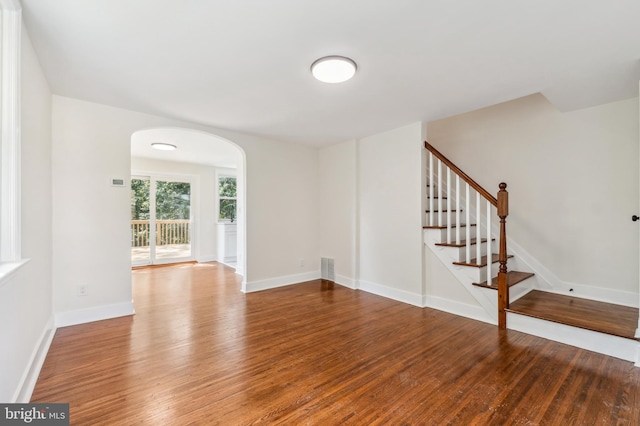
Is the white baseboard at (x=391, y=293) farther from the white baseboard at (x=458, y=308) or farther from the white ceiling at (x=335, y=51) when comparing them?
the white ceiling at (x=335, y=51)

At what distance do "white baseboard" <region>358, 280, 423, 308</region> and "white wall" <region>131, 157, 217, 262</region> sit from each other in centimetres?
421

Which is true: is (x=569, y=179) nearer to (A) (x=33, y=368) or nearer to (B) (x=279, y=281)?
(B) (x=279, y=281)

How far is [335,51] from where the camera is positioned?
80.4 inches

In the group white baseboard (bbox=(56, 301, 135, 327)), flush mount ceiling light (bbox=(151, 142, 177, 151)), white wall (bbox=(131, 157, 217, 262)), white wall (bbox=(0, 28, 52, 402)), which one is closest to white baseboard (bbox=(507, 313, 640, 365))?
white wall (bbox=(0, 28, 52, 402))

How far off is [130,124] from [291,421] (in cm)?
344

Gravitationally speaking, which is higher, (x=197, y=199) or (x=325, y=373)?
(x=197, y=199)

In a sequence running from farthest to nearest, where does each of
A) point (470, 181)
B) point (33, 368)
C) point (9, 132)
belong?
point (470, 181) < point (33, 368) < point (9, 132)

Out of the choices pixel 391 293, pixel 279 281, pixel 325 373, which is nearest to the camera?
pixel 325 373

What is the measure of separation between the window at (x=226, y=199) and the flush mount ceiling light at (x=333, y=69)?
18.3ft

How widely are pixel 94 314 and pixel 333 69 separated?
11.4 ft

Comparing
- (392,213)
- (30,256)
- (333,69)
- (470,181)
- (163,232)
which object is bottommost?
(163,232)

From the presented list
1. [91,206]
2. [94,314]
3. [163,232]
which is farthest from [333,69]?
[163,232]

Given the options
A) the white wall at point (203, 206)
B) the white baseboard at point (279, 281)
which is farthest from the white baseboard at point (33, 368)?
the white wall at point (203, 206)

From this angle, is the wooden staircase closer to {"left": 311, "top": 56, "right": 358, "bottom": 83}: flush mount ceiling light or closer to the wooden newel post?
the wooden newel post
